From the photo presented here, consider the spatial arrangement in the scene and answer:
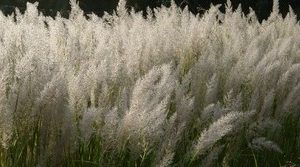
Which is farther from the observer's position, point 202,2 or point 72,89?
point 202,2

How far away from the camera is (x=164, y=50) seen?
3.58m

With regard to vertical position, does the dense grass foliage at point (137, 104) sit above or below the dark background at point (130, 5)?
below

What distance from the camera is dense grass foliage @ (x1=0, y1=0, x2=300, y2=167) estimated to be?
6.72 ft

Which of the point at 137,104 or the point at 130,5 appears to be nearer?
the point at 137,104

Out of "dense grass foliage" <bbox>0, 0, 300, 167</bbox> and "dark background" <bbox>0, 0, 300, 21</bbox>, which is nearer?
"dense grass foliage" <bbox>0, 0, 300, 167</bbox>

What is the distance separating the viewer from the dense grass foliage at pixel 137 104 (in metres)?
2.05

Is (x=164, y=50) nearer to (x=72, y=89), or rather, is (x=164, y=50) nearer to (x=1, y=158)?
(x=72, y=89)

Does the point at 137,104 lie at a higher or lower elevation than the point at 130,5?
lower

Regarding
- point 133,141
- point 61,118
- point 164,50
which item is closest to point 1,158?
point 61,118

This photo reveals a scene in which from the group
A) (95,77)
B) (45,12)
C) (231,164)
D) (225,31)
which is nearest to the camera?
(95,77)

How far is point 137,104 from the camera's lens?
6.69 ft

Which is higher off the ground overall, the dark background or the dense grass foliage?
the dark background

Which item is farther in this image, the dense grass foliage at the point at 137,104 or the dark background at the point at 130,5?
the dark background at the point at 130,5

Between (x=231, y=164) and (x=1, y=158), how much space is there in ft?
3.98
